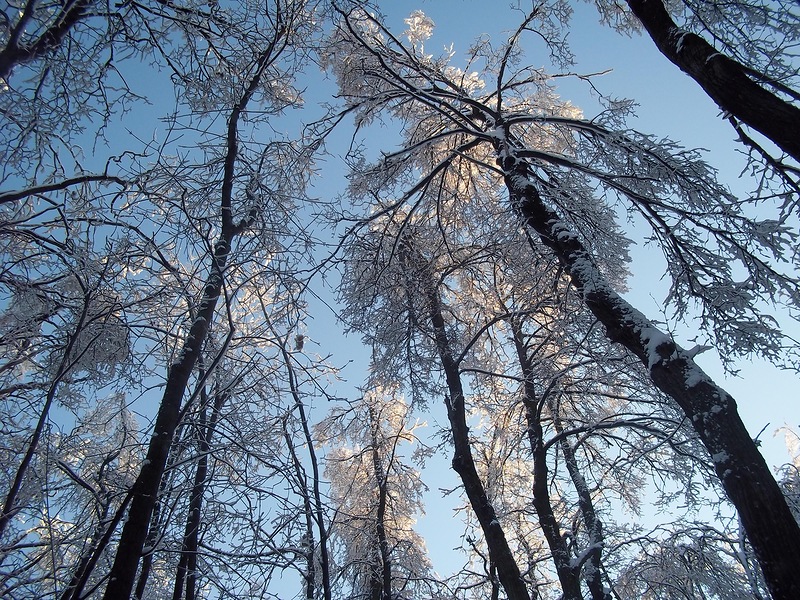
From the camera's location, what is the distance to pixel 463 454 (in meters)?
7.25

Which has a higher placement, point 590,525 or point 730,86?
point 730,86

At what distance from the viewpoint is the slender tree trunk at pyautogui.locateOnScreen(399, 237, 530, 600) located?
20.6ft

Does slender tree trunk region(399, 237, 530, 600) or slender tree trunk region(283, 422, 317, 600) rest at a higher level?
slender tree trunk region(399, 237, 530, 600)

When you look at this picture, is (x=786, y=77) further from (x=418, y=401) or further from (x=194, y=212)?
(x=418, y=401)

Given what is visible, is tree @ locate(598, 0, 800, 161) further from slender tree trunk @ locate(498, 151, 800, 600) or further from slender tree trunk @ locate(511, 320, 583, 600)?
slender tree trunk @ locate(511, 320, 583, 600)

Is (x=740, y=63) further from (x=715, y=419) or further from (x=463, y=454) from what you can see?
(x=463, y=454)

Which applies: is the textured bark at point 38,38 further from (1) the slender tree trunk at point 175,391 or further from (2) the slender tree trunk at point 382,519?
(2) the slender tree trunk at point 382,519

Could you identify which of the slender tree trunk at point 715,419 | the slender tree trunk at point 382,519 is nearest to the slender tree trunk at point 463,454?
the slender tree trunk at point 382,519

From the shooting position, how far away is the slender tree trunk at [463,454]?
20.6 feet

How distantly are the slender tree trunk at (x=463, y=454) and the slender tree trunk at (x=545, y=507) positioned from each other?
0.70 meters

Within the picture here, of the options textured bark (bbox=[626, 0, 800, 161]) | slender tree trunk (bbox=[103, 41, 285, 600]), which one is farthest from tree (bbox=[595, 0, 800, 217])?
slender tree trunk (bbox=[103, 41, 285, 600])

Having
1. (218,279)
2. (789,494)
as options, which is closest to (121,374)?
(218,279)

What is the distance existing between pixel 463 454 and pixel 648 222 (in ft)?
13.3

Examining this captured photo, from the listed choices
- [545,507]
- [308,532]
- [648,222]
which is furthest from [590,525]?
[308,532]
